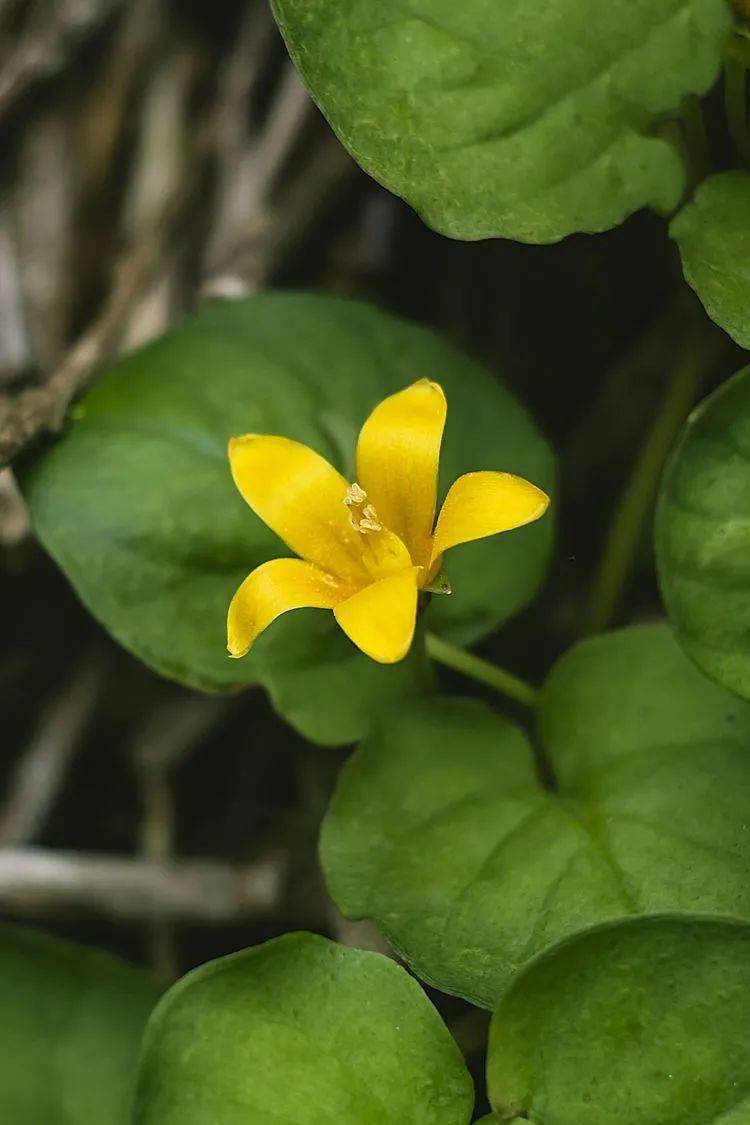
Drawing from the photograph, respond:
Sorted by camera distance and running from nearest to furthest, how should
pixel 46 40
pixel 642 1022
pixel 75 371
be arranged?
pixel 642 1022
pixel 75 371
pixel 46 40

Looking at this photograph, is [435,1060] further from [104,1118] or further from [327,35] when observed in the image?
[327,35]

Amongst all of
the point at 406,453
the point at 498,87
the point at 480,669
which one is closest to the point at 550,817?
→ the point at 480,669

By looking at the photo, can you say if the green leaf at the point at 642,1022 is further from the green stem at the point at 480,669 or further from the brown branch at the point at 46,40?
the brown branch at the point at 46,40

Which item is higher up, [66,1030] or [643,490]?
[643,490]

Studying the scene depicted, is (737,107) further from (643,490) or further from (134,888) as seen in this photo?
(134,888)

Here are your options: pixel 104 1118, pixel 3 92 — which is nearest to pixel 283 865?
pixel 104 1118

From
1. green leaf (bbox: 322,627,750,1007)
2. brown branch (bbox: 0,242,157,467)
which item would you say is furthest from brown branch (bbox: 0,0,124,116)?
green leaf (bbox: 322,627,750,1007)

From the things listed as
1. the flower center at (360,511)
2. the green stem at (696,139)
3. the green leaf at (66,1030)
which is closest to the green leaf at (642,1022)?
the flower center at (360,511)
